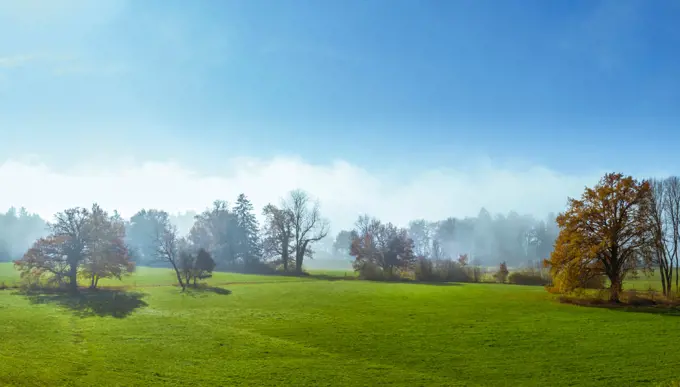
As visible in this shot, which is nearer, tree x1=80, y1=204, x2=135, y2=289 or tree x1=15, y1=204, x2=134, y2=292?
tree x1=15, y1=204, x2=134, y2=292

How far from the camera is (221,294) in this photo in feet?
148

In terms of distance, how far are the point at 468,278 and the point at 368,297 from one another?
3688 centimetres

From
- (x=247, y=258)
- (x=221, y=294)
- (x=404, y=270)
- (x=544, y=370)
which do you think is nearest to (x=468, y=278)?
(x=404, y=270)

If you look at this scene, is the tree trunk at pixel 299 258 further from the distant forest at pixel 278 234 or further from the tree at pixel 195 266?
the tree at pixel 195 266

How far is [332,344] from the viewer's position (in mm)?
22250

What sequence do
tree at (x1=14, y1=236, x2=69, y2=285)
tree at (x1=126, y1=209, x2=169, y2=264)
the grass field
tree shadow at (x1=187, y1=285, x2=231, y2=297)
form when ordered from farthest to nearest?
tree at (x1=126, y1=209, x2=169, y2=264) < tree shadow at (x1=187, y1=285, x2=231, y2=297) < tree at (x1=14, y1=236, x2=69, y2=285) < the grass field

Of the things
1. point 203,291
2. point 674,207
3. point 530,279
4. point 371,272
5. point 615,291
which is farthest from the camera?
point 371,272

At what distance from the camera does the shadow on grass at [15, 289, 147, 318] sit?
32.1 m

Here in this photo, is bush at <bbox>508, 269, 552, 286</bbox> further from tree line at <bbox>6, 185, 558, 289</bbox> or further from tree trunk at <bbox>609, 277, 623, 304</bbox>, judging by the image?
tree trunk at <bbox>609, 277, 623, 304</bbox>

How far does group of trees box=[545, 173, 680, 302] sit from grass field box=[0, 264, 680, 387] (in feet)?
17.2

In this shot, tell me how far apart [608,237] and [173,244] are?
5600 cm

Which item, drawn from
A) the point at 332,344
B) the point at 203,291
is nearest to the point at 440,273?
the point at 203,291

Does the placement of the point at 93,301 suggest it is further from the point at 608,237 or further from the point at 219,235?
the point at 219,235

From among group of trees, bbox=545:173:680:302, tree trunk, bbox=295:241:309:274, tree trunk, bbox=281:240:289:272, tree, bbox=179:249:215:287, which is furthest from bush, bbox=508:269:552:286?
tree, bbox=179:249:215:287
